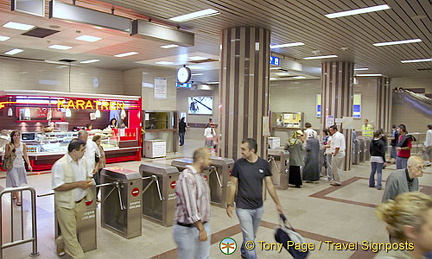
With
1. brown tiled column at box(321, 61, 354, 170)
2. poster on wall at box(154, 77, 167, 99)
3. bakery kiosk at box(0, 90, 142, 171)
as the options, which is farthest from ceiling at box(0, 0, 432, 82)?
poster on wall at box(154, 77, 167, 99)

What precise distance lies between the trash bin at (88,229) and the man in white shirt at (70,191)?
0.31 m

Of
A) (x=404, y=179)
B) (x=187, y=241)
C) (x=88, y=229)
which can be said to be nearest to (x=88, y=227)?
(x=88, y=229)

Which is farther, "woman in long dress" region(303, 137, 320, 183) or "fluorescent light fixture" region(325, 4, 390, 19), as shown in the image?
"woman in long dress" region(303, 137, 320, 183)

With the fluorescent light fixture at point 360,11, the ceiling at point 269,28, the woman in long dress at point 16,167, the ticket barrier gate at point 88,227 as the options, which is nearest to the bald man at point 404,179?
the ceiling at point 269,28

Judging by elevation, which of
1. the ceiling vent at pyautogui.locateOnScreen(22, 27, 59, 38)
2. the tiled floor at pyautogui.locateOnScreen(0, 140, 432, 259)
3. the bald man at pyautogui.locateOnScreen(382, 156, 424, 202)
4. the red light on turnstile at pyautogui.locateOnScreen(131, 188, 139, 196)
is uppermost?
the ceiling vent at pyautogui.locateOnScreen(22, 27, 59, 38)

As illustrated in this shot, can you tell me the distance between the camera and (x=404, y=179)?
3.77 m

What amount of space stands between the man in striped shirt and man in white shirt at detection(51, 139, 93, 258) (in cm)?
161

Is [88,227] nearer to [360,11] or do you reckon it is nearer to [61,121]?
[360,11]

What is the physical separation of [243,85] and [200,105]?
54.7ft

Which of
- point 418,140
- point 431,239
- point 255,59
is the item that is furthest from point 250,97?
point 418,140

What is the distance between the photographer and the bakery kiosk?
1059 centimetres

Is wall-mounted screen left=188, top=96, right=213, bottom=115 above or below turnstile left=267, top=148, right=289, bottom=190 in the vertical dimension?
above

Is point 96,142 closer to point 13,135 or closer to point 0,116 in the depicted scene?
point 13,135

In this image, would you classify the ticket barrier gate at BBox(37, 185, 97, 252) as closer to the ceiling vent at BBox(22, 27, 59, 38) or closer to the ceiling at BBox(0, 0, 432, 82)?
the ceiling at BBox(0, 0, 432, 82)
